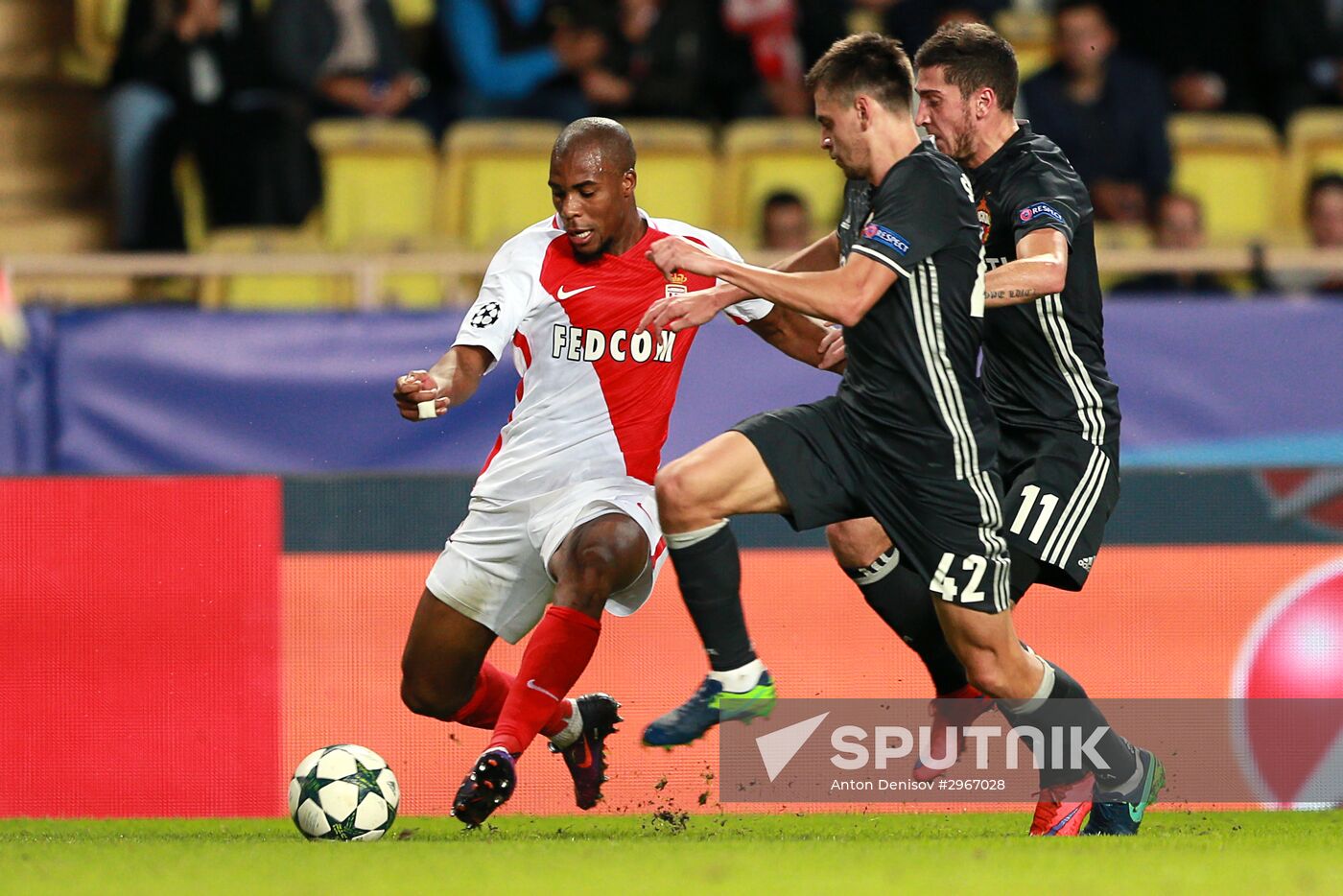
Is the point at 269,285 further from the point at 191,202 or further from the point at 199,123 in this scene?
the point at 191,202

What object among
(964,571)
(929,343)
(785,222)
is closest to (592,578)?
(964,571)

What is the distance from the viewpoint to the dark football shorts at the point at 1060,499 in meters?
5.52

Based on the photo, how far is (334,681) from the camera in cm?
668

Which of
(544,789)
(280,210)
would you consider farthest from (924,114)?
(280,210)

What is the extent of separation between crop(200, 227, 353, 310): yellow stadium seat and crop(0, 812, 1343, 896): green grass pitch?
4.52 meters

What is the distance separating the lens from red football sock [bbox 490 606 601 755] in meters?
5.61

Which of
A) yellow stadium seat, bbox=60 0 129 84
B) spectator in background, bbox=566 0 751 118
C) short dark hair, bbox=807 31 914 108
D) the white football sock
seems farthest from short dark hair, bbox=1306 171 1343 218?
yellow stadium seat, bbox=60 0 129 84

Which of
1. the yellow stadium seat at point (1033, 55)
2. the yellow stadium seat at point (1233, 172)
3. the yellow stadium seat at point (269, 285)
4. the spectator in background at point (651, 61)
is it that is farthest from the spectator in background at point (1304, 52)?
the yellow stadium seat at point (269, 285)

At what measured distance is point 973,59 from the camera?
18.0 ft

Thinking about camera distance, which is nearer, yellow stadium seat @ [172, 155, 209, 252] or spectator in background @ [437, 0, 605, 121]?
yellow stadium seat @ [172, 155, 209, 252]

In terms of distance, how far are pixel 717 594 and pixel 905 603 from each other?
26.3 inches

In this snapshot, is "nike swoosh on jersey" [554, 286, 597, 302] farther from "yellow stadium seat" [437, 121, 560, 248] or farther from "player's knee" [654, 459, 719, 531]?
"yellow stadium seat" [437, 121, 560, 248]

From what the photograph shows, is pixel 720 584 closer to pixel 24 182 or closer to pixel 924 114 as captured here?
pixel 924 114

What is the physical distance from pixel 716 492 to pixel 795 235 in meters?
4.91
